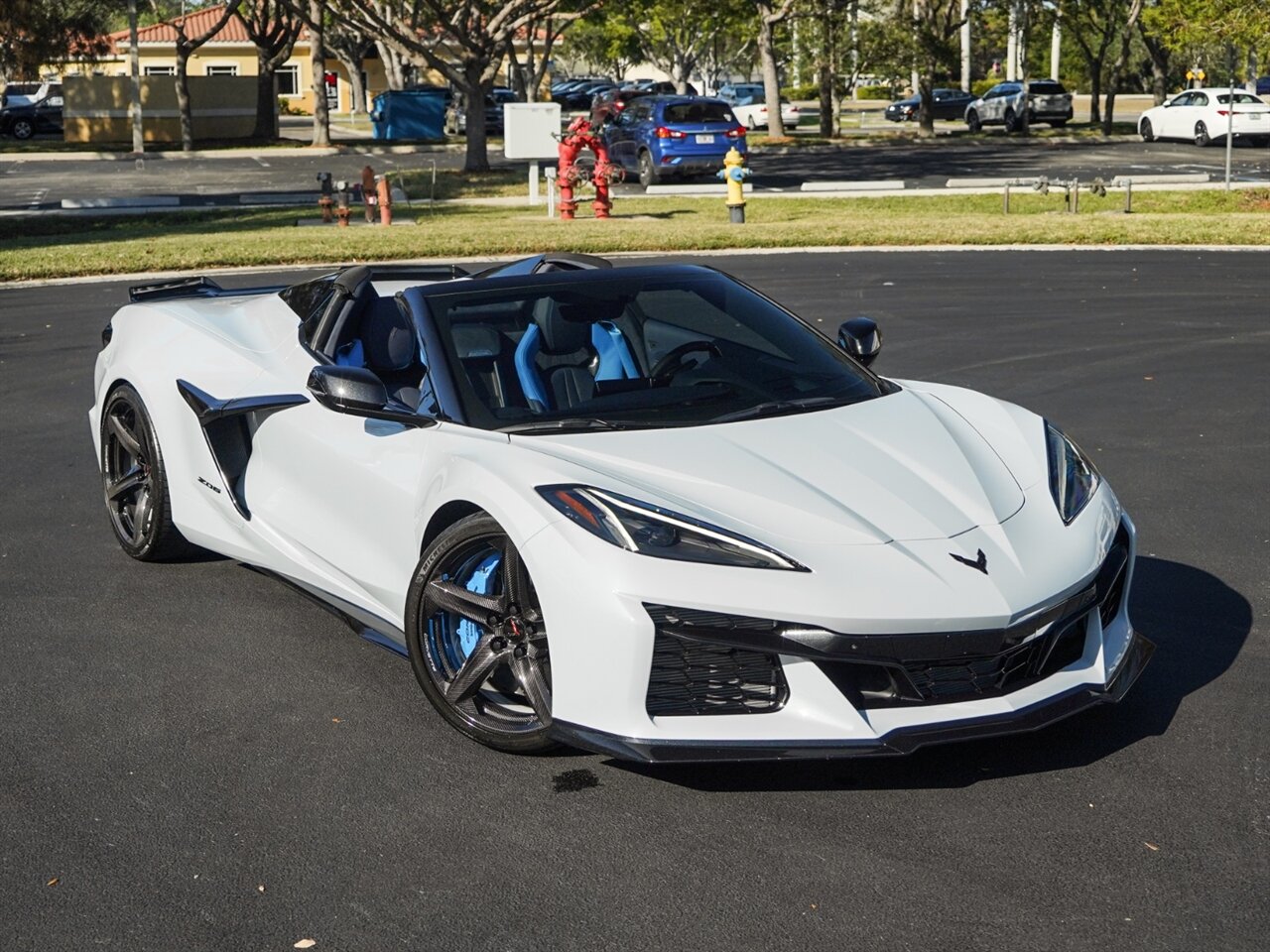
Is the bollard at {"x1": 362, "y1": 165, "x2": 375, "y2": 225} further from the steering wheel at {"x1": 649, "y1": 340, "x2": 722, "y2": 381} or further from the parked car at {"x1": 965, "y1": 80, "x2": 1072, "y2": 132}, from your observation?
the parked car at {"x1": 965, "y1": 80, "x2": 1072, "y2": 132}

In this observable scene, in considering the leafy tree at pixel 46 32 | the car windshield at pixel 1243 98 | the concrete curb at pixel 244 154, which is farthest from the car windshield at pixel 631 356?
the car windshield at pixel 1243 98

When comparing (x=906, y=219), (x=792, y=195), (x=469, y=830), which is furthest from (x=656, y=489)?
(x=792, y=195)

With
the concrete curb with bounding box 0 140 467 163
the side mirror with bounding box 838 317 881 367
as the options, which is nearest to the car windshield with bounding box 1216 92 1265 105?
the concrete curb with bounding box 0 140 467 163

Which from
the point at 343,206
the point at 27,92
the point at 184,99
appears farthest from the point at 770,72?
the point at 27,92

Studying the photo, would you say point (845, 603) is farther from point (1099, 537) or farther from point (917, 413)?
point (917, 413)

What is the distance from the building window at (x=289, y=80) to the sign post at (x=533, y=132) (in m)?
63.7

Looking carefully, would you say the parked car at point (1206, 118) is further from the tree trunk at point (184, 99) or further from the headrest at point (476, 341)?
the headrest at point (476, 341)

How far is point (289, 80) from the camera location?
314ft

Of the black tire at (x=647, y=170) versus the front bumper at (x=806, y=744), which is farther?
the black tire at (x=647, y=170)

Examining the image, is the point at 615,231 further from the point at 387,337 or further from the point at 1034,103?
the point at 1034,103

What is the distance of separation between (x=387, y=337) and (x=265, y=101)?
48.8m

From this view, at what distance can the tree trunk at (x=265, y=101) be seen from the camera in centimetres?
5228

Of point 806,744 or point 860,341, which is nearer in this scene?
point 806,744

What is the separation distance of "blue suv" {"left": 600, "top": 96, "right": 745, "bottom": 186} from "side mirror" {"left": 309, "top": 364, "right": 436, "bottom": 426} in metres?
27.4
